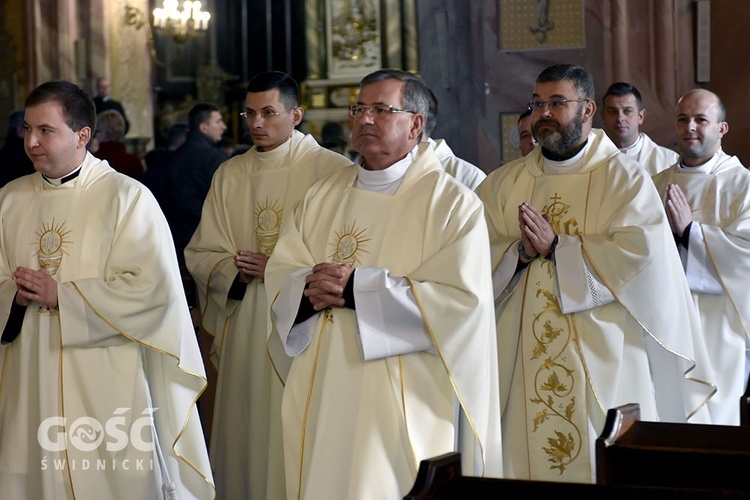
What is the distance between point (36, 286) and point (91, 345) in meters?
0.34

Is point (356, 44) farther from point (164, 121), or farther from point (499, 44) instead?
point (499, 44)

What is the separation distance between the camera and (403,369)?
452 cm

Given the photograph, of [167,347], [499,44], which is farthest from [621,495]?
[499,44]

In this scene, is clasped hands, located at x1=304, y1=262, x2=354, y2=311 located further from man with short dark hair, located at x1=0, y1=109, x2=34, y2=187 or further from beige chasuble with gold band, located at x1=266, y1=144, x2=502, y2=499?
man with short dark hair, located at x1=0, y1=109, x2=34, y2=187

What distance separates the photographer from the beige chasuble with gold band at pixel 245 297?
5852 millimetres

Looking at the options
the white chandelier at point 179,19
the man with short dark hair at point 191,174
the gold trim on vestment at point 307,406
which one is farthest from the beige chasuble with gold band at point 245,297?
the white chandelier at point 179,19

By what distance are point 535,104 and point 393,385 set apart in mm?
1689

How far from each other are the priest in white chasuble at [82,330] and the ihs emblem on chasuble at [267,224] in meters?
0.99

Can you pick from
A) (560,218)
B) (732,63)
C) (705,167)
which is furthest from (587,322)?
(732,63)

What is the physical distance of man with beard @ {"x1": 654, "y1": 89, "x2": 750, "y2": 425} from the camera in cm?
624

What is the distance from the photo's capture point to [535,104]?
5473mm

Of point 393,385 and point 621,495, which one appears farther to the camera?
point 393,385

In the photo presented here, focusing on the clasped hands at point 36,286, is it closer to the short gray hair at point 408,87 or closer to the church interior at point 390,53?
the short gray hair at point 408,87

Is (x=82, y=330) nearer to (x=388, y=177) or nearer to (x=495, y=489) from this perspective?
(x=388, y=177)
